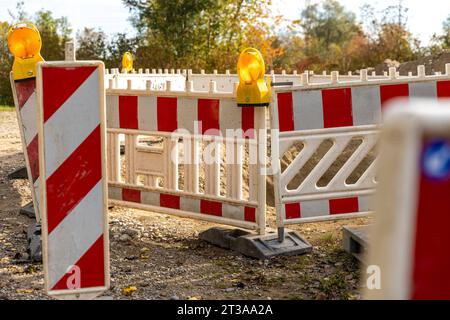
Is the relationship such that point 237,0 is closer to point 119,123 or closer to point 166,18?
point 166,18

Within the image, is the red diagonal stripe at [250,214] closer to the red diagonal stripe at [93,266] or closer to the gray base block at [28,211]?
the red diagonal stripe at [93,266]

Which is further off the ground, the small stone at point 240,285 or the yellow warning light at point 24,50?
the yellow warning light at point 24,50

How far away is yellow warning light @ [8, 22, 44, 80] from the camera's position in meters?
6.00

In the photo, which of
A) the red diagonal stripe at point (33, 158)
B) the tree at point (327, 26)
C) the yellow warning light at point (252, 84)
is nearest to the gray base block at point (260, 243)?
the yellow warning light at point (252, 84)

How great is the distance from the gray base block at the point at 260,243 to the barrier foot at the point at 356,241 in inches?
12.5

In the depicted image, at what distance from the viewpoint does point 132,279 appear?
5.39 m

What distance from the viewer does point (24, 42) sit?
604 cm

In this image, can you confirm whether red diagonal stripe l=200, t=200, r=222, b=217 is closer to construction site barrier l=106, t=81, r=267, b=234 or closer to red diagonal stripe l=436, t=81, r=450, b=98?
construction site barrier l=106, t=81, r=267, b=234

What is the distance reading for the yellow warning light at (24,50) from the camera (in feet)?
19.7

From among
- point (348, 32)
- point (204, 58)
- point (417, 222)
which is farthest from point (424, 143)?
point (348, 32)

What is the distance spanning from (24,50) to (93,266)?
8.64 ft

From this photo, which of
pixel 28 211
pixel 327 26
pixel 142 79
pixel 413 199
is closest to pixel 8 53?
pixel 142 79

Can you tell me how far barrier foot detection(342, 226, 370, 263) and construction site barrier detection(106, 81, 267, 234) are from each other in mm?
683

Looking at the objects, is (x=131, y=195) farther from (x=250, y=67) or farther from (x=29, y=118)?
(x=250, y=67)
